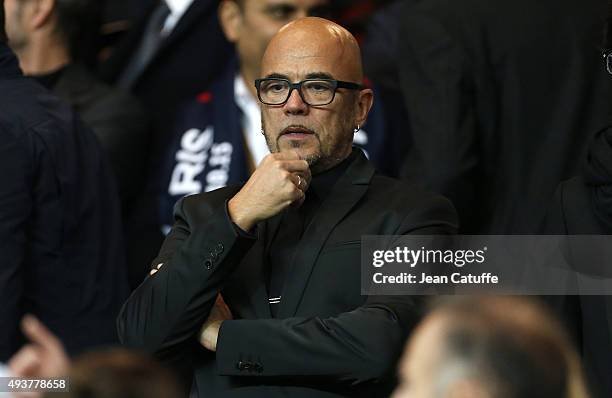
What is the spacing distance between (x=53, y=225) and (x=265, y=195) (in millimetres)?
1051

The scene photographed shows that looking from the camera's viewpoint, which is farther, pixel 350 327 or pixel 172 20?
pixel 172 20

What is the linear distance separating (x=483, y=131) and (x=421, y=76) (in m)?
0.32

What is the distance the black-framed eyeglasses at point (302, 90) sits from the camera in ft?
14.5

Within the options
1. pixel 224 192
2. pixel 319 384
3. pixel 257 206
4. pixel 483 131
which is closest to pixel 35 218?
pixel 224 192

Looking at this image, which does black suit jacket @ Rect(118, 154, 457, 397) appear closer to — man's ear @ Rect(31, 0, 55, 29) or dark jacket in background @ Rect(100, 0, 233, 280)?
man's ear @ Rect(31, 0, 55, 29)

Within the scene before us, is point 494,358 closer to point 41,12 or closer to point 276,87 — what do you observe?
point 276,87

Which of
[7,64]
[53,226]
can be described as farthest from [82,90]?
[53,226]

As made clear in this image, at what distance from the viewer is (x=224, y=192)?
178 inches

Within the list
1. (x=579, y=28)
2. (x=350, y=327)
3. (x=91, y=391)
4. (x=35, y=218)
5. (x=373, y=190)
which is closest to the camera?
(x=91, y=391)

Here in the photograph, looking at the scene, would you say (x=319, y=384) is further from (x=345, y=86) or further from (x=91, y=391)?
(x=91, y=391)

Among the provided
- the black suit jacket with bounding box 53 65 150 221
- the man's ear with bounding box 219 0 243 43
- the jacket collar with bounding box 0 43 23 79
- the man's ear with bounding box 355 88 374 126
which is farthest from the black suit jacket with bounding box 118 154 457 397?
the man's ear with bounding box 219 0 243 43

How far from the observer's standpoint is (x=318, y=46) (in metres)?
4.47

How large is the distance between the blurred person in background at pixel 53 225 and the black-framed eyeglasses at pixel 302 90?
0.89m

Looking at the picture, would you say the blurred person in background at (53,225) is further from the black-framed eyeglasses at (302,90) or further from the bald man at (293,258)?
the black-framed eyeglasses at (302,90)
